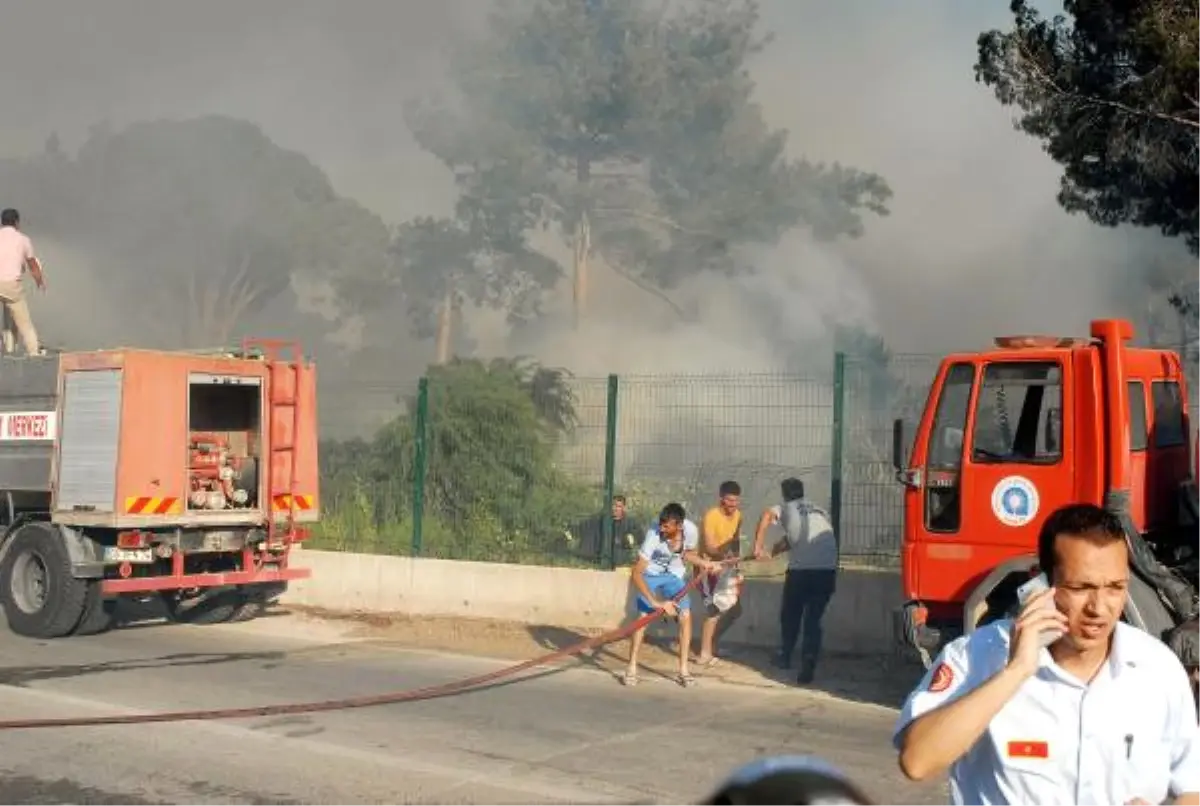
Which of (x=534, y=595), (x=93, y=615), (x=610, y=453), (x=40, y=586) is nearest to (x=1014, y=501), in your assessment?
(x=610, y=453)

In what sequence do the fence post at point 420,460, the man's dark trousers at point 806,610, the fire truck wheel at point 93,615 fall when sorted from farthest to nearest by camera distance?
1. the fence post at point 420,460
2. the fire truck wheel at point 93,615
3. the man's dark trousers at point 806,610

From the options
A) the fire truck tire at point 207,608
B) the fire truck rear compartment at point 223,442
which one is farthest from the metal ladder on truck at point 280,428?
the fire truck tire at point 207,608

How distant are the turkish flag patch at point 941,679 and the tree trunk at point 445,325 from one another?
3652 centimetres

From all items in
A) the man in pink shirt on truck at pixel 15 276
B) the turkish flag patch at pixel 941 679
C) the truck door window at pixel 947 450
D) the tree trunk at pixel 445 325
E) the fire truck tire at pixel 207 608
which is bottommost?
the fire truck tire at pixel 207 608

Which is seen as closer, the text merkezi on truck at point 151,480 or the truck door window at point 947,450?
the truck door window at point 947,450

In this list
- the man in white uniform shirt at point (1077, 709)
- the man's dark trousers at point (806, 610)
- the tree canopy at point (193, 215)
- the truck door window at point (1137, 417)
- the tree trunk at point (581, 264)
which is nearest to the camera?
the man in white uniform shirt at point (1077, 709)

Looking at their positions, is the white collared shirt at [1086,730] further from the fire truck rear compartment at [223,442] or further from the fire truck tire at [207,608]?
the fire truck tire at [207,608]

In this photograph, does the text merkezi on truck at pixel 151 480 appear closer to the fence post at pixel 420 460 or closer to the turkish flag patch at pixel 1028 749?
the fence post at pixel 420 460

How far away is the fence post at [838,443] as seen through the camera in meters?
10.1

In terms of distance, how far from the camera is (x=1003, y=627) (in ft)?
7.87

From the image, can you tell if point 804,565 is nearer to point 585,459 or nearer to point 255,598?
point 585,459

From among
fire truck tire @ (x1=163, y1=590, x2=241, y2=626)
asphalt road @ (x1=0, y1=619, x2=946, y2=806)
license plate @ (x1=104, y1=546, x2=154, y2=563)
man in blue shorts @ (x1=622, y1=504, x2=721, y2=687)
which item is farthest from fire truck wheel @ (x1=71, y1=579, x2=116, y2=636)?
man in blue shorts @ (x1=622, y1=504, x2=721, y2=687)

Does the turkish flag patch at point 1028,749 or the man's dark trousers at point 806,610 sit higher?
the turkish flag patch at point 1028,749

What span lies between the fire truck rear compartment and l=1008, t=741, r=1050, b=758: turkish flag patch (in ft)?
31.5
